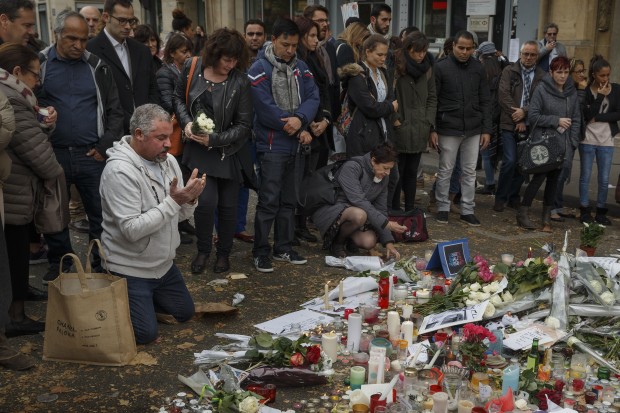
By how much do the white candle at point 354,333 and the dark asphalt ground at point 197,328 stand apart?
0.22 metres

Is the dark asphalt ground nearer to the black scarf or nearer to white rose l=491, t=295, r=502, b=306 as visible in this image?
white rose l=491, t=295, r=502, b=306

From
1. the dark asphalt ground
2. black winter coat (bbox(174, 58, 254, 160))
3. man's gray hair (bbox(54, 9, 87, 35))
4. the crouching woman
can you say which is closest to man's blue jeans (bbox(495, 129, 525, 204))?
the dark asphalt ground

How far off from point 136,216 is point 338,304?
1.70m

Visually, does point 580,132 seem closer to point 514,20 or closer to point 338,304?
point 338,304

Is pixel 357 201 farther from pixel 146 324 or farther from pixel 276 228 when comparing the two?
pixel 146 324

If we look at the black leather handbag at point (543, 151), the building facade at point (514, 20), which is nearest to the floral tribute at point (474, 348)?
the black leather handbag at point (543, 151)

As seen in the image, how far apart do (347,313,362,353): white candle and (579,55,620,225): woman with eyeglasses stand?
14.6 feet

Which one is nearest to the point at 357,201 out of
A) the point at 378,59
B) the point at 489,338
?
the point at 378,59

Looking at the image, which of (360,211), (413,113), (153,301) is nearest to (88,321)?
(153,301)

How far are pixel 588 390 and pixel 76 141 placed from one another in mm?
4044

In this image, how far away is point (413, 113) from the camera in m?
7.58

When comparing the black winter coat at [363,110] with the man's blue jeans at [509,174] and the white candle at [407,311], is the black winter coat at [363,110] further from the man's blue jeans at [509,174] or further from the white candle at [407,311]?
the white candle at [407,311]

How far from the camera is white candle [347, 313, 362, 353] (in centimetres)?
470

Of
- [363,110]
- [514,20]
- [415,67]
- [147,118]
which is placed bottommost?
[363,110]
